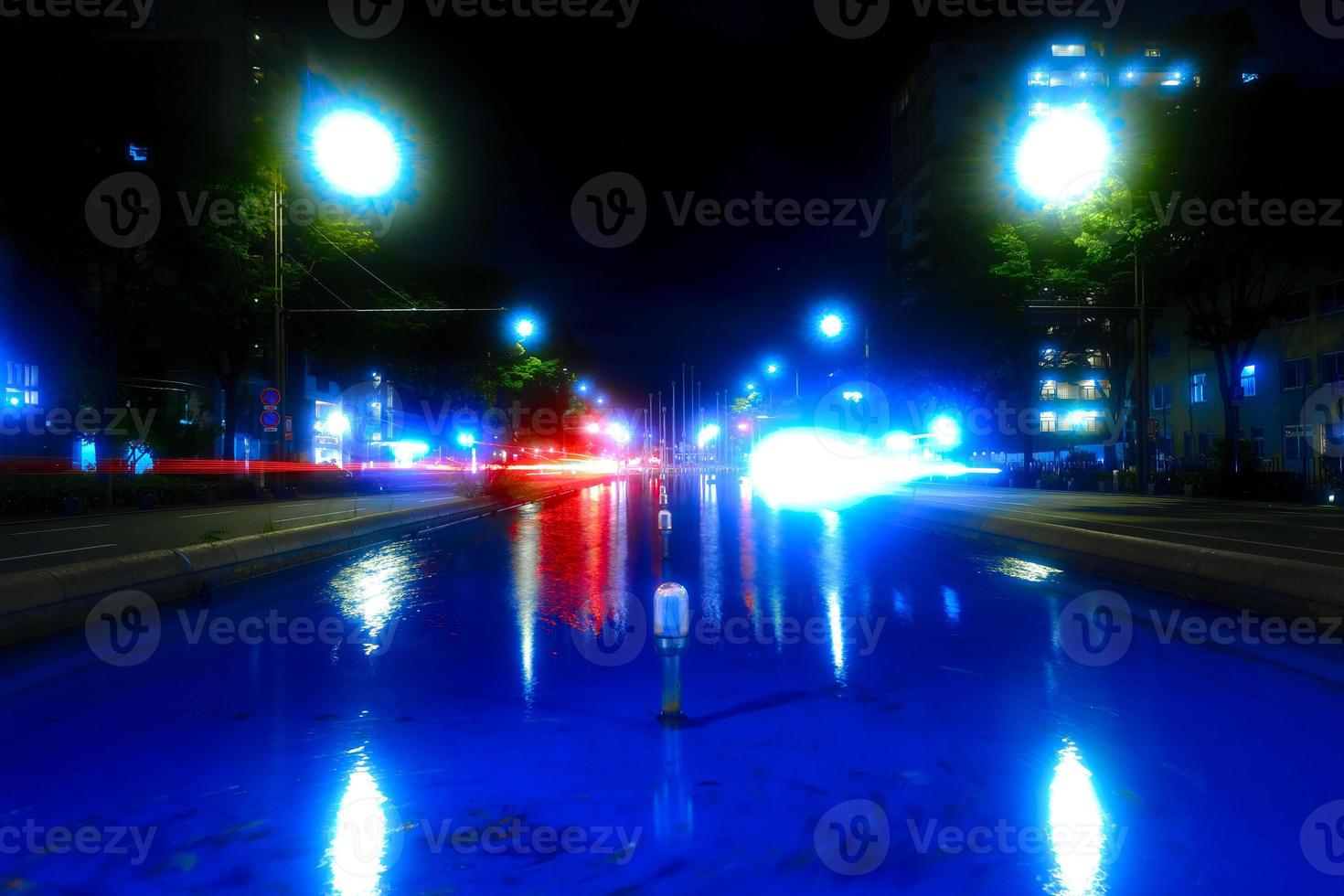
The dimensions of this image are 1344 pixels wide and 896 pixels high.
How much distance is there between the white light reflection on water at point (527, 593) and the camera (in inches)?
310

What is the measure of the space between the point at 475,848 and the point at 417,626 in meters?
5.91

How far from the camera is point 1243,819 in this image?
4672 mm

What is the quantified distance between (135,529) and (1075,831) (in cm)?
2160

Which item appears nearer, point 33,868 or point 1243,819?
point 33,868

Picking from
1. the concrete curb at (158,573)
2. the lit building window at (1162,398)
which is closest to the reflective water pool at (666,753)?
the concrete curb at (158,573)

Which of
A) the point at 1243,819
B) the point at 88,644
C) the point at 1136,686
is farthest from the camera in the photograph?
the point at 88,644

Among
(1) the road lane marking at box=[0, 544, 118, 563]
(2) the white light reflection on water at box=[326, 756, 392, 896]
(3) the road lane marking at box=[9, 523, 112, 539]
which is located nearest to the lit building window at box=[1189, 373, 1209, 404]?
(3) the road lane marking at box=[9, 523, 112, 539]

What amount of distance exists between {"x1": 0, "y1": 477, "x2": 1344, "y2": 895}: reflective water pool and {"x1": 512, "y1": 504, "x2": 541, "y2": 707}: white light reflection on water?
0.09 meters

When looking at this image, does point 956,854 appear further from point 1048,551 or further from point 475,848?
point 1048,551

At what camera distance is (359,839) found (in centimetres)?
444

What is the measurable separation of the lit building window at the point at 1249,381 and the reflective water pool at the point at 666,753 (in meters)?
42.5

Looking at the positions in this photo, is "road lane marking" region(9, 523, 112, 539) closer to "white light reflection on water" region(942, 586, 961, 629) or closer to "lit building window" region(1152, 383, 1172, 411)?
"white light reflection on water" region(942, 586, 961, 629)

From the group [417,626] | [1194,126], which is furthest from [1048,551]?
[1194,126]

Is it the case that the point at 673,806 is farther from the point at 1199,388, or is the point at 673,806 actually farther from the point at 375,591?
the point at 1199,388
